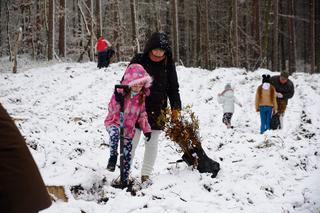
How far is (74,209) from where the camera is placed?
4.49 m

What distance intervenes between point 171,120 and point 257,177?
1512 mm

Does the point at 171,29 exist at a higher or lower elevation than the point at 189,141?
higher

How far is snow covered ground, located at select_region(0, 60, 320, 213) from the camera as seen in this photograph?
495 centimetres

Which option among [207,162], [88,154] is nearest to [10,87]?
[88,154]

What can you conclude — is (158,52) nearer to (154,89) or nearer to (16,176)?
(154,89)

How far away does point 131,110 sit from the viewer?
18.0 feet

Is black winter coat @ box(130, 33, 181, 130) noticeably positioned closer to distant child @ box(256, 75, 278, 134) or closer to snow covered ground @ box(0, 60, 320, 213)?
snow covered ground @ box(0, 60, 320, 213)

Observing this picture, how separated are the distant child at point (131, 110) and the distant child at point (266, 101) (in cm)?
651

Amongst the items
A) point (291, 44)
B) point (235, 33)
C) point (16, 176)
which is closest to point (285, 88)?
point (16, 176)

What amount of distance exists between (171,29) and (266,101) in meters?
20.1

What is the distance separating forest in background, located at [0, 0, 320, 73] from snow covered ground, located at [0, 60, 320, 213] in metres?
11.1

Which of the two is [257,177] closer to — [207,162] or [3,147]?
[207,162]

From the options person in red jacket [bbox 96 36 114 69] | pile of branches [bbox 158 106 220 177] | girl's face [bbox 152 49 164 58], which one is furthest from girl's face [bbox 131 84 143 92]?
person in red jacket [bbox 96 36 114 69]

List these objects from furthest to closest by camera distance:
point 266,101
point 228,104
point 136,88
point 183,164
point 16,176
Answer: point 228,104
point 266,101
point 183,164
point 136,88
point 16,176
